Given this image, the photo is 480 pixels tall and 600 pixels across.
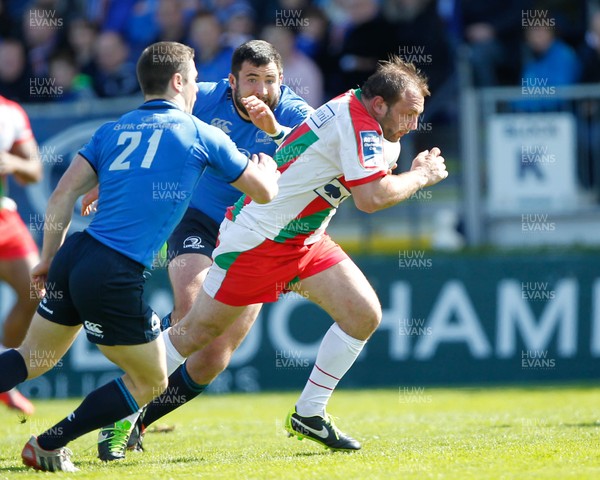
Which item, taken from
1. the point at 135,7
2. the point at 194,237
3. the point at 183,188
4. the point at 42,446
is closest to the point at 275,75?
the point at 194,237

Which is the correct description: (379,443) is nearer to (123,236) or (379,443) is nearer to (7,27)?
(123,236)

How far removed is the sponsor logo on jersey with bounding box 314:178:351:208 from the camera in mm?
6605

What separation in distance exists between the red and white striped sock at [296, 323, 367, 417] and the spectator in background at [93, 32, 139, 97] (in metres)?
7.37

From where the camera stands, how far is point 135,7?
1504 cm

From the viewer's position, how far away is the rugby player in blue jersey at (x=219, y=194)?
279 inches

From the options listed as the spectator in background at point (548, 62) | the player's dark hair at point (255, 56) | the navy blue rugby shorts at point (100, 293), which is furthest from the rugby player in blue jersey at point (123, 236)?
the spectator in background at point (548, 62)

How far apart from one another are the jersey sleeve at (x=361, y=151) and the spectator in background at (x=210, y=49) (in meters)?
6.48

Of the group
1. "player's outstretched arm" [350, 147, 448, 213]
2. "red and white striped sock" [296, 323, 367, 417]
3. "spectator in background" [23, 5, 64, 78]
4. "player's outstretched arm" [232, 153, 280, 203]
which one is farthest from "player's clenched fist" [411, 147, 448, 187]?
"spectator in background" [23, 5, 64, 78]

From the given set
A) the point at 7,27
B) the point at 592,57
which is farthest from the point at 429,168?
the point at 7,27

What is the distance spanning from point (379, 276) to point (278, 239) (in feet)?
18.4

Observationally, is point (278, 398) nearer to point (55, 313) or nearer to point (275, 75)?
point (275, 75)

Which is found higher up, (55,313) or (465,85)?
(465,85)

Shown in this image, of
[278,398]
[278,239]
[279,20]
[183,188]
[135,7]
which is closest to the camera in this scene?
[183,188]

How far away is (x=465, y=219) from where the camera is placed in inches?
484
